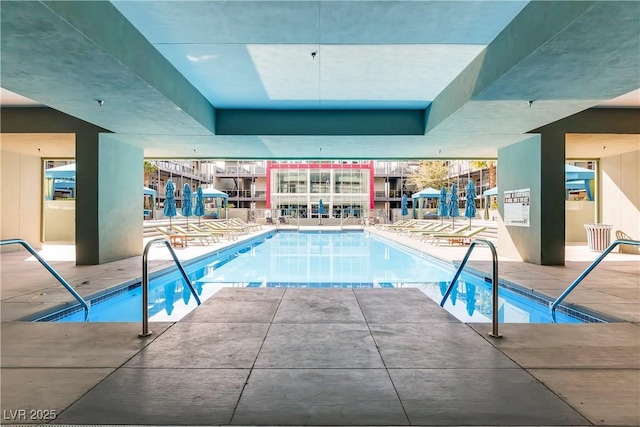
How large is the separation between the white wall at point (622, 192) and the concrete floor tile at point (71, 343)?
43.3ft

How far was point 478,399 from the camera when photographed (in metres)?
2.33

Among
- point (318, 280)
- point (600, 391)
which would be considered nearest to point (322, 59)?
point (318, 280)

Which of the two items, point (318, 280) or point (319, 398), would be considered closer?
point (319, 398)

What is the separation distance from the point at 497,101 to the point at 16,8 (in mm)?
6078

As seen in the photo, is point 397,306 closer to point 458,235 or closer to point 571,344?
point 571,344

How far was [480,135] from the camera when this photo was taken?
823cm

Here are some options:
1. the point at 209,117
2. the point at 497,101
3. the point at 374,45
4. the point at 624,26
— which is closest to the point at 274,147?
the point at 209,117

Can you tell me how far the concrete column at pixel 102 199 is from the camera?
8148 millimetres

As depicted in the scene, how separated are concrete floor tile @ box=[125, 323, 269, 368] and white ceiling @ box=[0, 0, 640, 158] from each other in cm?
322

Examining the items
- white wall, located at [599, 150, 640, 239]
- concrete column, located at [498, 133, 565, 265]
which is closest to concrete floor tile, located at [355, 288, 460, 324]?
concrete column, located at [498, 133, 565, 265]

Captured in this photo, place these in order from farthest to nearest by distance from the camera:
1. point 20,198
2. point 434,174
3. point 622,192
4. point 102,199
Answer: point 434,174 → point 20,198 → point 622,192 → point 102,199

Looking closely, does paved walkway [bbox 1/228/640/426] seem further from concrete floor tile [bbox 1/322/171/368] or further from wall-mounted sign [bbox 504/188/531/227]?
wall-mounted sign [bbox 504/188/531/227]

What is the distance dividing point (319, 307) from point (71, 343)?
269 cm

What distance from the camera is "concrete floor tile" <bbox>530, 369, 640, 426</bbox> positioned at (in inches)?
84.4
